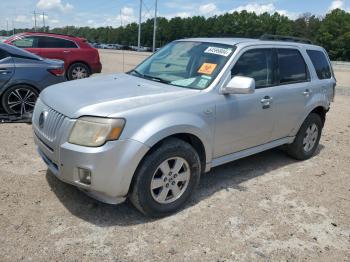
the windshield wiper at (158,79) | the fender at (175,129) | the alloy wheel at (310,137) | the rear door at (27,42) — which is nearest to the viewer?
the fender at (175,129)

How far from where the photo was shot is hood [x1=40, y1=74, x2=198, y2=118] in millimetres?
3305

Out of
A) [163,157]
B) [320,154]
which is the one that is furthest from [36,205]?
[320,154]

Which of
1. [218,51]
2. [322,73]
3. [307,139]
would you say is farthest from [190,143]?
[322,73]

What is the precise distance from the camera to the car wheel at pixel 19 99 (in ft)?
22.2

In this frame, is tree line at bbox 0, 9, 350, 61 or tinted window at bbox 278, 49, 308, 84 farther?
tree line at bbox 0, 9, 350, 61

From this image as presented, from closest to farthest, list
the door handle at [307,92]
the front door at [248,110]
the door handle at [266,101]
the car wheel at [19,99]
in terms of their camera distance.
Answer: the front door at [248,110] → the door handle at [266,101] → the door handle at [307,92] → the car wheel at [19,99]

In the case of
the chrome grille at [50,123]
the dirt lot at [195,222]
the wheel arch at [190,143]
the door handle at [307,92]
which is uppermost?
the door handle at [307,92]

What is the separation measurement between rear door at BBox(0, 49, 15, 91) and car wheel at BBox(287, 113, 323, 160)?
502 cm

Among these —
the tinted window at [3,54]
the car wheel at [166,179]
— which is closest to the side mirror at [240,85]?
the car wheel at [166,179]

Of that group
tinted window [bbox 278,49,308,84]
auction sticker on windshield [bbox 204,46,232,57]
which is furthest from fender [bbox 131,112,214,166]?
tinted window [bbox 278,49,308,84]

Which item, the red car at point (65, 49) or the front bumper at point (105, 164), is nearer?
the front bumper at point (105, 164)

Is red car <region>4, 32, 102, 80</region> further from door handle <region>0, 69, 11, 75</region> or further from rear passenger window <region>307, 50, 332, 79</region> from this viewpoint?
rear passenger window <region>307, 50, 332, 79</region>

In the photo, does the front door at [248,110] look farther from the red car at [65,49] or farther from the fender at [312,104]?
the red car at [65,49]

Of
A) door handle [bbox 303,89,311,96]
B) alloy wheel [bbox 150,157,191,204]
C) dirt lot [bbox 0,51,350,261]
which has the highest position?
door handle [bbox 303,89,311,96]
